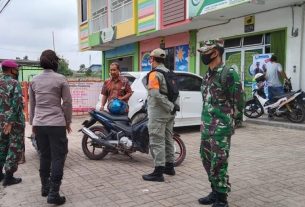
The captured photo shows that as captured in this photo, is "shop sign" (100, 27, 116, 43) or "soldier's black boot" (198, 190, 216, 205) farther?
"shop sign" (100, 27, 116, 43)

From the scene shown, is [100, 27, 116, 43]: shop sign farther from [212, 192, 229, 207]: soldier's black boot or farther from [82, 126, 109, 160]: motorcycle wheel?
[212, 192, 229, 207]: soldier's black boot

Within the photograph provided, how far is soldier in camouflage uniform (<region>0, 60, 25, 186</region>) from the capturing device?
517cm

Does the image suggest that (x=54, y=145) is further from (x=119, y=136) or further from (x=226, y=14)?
(x=226, y=14)

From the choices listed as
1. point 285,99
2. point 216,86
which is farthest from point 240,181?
point 285,99

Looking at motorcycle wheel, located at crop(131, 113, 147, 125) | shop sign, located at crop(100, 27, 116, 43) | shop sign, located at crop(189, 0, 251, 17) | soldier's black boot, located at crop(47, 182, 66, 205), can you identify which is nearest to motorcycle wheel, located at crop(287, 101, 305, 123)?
shop sign, located at crop(189, 0, 251, 17)

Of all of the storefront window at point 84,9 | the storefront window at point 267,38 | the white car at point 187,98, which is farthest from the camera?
the storefront window at point 84,9

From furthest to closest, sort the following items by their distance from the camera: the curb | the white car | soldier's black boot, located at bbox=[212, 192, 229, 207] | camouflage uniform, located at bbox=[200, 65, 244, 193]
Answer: the curb < the white car < soldier's black boot, located at bbox=[212, 192, 229, 207] < camouflage uniform, located at bbox=[200, 65, 244, 193]

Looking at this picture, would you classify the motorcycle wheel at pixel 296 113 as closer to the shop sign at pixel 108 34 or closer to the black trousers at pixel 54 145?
the black trousers at pixel 54 145

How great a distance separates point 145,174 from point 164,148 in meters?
0.59

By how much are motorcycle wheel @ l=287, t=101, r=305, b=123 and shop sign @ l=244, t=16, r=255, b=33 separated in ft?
12.4

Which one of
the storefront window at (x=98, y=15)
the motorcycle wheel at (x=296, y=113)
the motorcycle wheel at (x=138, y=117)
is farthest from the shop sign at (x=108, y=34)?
the motorcycle wheel at (x=138, y=117)

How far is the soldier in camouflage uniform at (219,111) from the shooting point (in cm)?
392

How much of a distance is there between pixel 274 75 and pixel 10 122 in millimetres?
7961

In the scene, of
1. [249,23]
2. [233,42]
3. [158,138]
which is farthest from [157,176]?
[233,42]
